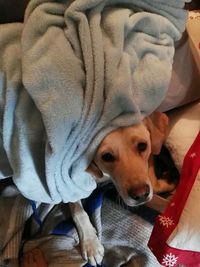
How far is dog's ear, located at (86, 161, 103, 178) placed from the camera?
1036 mm

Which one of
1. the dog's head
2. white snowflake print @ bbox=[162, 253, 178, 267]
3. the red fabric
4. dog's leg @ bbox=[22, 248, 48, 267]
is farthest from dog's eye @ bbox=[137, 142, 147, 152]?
dog's leg @ bbox=[22, 248, 48, 267]

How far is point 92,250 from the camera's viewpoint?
1.29 meters

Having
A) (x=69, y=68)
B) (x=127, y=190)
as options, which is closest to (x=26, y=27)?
(x=69, y=68)

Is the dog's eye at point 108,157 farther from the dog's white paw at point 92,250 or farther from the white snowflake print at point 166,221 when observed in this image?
the dog's white paw at point 92,250

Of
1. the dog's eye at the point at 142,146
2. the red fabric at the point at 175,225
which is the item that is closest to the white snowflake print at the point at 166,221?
the red fabric at the point at 175,225

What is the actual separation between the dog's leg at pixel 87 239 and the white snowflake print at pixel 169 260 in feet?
1.20

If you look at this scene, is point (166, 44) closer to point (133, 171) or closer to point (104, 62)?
point (104, 62)

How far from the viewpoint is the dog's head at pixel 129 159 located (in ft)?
3.14

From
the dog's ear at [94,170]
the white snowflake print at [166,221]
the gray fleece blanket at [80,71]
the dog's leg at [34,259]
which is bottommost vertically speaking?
the dog's leg at [34,259]

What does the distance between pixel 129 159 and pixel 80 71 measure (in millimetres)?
238

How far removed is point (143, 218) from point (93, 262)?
209 mm

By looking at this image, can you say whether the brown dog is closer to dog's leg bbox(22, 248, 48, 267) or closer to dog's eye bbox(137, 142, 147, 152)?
dog's eye bbox(137, 142, 147, 152)

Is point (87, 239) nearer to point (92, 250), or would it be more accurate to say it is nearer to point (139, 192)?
point (92, 250)

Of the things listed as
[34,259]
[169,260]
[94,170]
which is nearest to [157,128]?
[94,170]
